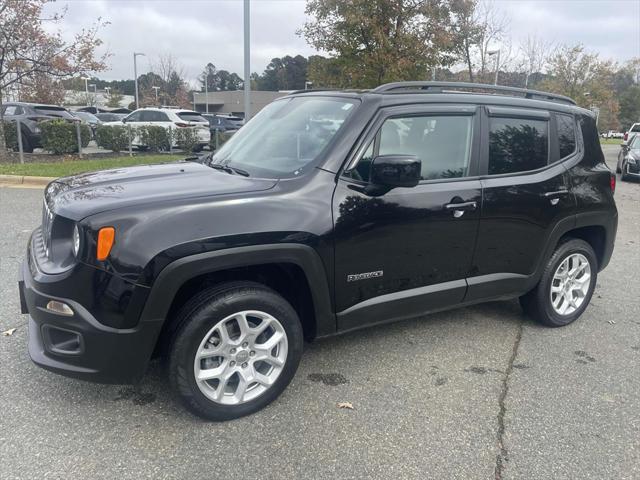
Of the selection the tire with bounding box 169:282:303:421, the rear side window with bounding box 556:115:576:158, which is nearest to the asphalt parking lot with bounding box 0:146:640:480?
the tire with bounding box 169:282:303:421

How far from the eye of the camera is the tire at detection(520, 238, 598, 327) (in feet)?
13.4

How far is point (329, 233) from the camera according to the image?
292 centimetres

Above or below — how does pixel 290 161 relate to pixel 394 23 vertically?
below

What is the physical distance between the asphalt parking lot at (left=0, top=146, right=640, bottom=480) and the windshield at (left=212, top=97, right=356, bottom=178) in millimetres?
1342

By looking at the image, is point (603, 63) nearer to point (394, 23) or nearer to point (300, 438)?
point (394, 23)

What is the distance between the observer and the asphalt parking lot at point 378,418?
2.49 meters

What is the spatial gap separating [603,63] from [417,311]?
40.5 metres

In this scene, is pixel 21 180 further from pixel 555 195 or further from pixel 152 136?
pixel 555 195

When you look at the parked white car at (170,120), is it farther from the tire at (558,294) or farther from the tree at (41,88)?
the tire at (558,294)

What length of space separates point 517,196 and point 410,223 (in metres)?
0.98

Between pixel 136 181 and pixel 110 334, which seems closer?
pixel 110 334

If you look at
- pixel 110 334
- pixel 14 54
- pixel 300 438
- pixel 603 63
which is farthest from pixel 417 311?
pixel 603 63

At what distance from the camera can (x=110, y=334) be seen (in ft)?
8.14

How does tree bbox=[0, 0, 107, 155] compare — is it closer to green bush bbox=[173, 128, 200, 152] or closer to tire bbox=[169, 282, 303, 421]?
green bush bbox=[173, 128, 200, 152]
